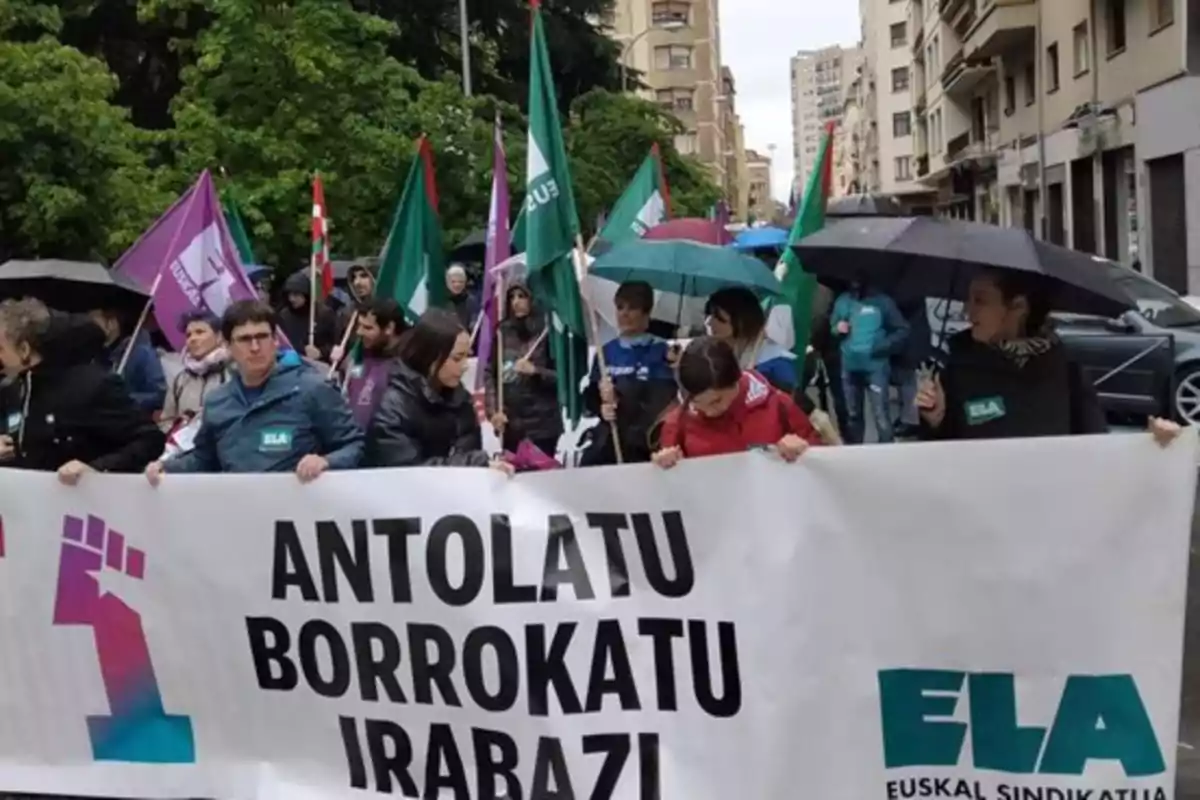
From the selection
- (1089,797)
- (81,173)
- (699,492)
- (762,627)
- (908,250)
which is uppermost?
(81,173)

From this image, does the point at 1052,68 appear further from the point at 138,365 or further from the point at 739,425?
the point at 739,425

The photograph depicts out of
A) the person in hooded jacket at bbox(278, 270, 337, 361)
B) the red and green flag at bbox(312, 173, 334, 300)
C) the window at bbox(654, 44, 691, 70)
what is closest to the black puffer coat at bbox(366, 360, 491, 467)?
the red and green flag at bbox(312, 173, 334, 300)

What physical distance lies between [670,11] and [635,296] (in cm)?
10020

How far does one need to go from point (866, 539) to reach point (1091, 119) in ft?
86.0

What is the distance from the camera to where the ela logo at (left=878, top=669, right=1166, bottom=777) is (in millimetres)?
4461

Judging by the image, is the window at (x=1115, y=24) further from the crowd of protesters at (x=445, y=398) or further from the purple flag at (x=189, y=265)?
the crowd of protesters at (x=445, y=398)

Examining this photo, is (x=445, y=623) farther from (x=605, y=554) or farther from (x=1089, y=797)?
(x=1089, y=797)

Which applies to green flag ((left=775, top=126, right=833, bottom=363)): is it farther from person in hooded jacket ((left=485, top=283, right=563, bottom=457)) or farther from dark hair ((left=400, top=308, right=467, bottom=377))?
dark hair ((left=400, top=308, right=467, bottom=377))

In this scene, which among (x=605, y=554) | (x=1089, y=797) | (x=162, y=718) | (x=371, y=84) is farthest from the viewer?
(x=371, y=84)

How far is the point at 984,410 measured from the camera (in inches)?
212

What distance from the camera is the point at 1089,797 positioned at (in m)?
4.47

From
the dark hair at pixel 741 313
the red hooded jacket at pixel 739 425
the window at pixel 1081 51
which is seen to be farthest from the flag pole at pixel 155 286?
the window at pixel 1081 51

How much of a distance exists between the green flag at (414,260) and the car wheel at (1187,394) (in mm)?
7414

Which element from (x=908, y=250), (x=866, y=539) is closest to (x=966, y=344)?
(x=908, y=250)
